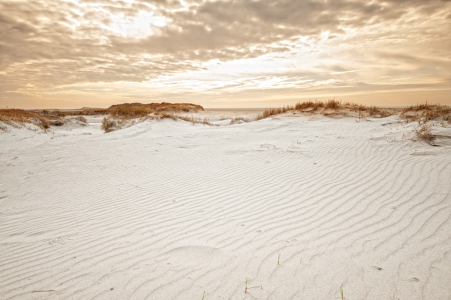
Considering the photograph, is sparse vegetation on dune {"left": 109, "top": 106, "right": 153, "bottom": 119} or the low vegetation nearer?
the low vegetation

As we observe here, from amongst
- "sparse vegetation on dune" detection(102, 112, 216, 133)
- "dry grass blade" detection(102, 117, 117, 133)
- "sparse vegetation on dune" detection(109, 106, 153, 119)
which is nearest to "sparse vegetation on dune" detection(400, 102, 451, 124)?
"sparse vegetation on dune" detection(102, 112, 216, 133)

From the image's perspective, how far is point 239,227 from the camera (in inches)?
112

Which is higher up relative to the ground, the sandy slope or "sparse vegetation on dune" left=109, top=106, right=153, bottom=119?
"sparse vegetation on dune" left=109, top=106, right=153, bottom=119

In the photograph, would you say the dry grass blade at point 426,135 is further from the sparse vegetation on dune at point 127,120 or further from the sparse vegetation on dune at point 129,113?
the sparse vegetation on dune at point 129,113

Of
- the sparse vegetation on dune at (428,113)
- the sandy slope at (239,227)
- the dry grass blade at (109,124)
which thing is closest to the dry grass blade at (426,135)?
the sandy slope at (239,227)

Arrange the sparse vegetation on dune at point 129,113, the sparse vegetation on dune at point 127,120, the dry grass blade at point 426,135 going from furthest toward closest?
the sparse vegetation on dune at point 129,113 → the sparse vegetation on dune at point 127,120 → the dry grass blade at point 426,135

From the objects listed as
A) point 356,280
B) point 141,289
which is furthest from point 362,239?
point 141,289

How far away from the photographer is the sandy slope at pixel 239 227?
6.37 feet

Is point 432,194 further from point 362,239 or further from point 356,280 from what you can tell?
point 356,280

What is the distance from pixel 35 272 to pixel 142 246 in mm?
1027

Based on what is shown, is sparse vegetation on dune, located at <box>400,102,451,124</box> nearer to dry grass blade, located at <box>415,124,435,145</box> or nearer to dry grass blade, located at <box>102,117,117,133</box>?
dry grass blade, located at <box>415,124,435,145</box>

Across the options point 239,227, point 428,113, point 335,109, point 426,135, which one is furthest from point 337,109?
point 239,227

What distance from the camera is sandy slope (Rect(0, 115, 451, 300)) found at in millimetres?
1941

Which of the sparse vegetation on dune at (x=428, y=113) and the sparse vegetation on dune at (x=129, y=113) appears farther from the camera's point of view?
the sparse vegetation on dune at (x=129, y=113)
